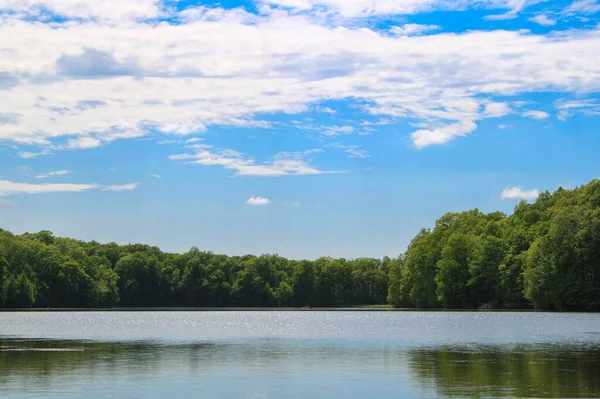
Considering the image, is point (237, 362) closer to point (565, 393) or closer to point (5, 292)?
point (565, 393)

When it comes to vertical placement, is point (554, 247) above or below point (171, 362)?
above

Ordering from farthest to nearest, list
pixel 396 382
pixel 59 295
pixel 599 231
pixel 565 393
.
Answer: pixel 59 295 → pixel 599 231 → pixel 396 382 → pixel 565 393

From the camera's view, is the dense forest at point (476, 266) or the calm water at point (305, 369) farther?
the dense forest at point (476, 266)

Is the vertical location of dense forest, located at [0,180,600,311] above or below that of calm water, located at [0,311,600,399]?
above

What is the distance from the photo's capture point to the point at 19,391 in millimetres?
28516

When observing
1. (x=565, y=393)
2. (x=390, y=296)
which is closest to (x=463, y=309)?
(x=390, y=296)

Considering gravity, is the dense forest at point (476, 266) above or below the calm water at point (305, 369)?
above

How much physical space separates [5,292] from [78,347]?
11380 centimetres

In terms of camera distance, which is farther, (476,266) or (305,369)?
(476,266)

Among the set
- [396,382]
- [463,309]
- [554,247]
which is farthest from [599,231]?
[396,382]

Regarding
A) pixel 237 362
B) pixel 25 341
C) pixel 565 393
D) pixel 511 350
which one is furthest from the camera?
pixel 25 341

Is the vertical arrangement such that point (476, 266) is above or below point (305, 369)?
above

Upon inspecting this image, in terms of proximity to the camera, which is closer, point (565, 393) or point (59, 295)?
point (565, 393)

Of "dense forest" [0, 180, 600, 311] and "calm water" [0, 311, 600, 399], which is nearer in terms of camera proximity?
"calm water" [0, 311, 600, 399]
